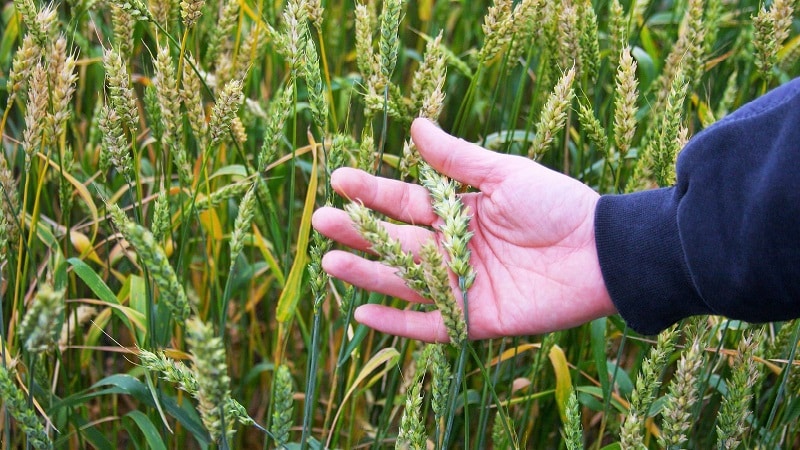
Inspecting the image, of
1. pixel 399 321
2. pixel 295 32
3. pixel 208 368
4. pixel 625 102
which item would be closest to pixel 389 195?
pixel 399 321

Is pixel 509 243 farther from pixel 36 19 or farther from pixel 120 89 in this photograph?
pixel 36 19

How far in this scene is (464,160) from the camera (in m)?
1.58

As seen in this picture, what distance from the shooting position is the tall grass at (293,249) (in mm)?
1318

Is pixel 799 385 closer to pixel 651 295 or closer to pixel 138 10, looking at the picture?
pixel 651 295

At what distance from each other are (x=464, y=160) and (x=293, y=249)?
0.70 metres

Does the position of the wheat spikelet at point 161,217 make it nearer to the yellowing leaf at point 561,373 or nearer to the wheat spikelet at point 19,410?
the wheat spikelet at point 19,410

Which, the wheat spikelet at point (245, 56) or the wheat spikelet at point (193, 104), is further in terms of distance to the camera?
the wheat spikelet at point (245, 56)

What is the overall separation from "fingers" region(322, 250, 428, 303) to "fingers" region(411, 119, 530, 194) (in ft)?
0.72

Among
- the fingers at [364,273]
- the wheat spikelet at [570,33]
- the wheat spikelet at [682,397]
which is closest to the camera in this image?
the wheat spikelet at [682,397]

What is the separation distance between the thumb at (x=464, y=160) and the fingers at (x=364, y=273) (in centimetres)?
22

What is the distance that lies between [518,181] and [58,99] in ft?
2.71

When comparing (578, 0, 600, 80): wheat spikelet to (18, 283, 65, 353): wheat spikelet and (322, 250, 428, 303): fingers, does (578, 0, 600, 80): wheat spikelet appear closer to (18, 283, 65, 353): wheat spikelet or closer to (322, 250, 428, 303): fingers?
(322, 250, 428, 303): fingers

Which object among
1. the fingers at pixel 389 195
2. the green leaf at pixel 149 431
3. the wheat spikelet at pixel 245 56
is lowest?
the green leaf at pixel 149 431

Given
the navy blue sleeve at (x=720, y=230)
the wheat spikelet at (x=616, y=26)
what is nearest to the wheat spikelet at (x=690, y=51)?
the wheat spikelet at (x=616, y=26)
